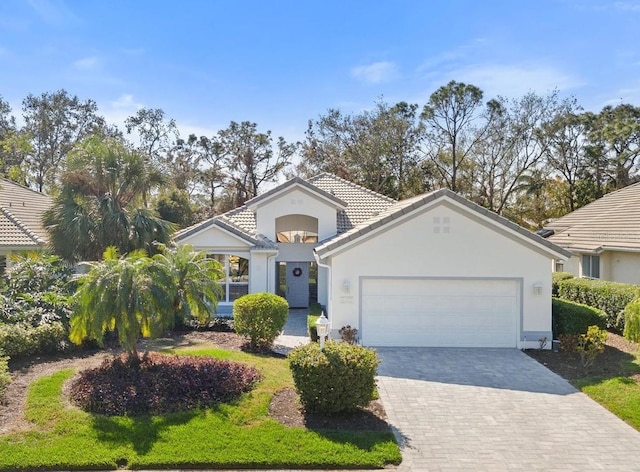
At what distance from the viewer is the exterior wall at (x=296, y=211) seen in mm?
22609

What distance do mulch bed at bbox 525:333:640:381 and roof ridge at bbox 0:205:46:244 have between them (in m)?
20.6

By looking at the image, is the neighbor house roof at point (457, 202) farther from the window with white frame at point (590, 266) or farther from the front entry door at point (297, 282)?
the window with white frame at point (590, 266)

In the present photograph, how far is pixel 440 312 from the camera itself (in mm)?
16078

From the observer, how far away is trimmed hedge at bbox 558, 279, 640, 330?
17.1 meters

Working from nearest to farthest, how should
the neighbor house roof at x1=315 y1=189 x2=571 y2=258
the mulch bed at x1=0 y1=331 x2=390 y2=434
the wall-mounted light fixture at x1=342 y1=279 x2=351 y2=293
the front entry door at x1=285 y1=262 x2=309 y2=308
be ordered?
the mulch bed at x1=0 y1=331 x2=390 y2=434 → the neighbor house roof at x1=315 y1=189 x2=571 y2=258 → the wall-mounted light fixture at x1=342 y1=279 x2=351 y2=293 → the front entry door at x1=285 y1=262 x2=309 y2=308

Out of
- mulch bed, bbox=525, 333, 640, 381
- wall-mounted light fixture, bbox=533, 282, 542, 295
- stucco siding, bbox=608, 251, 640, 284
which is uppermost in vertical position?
stucco siding, bbox=608, 251, 640, 284

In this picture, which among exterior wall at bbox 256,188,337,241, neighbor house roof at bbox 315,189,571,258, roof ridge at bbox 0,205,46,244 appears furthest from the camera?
exterior wall at bbox 256,188,337,241

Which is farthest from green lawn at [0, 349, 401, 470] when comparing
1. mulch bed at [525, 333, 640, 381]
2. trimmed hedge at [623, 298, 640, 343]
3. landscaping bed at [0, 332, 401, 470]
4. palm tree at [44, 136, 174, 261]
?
palm tree at [44, 136, 174, 261]

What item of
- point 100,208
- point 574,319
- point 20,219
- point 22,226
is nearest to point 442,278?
point 574,319

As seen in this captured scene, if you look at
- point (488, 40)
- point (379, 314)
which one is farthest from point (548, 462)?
point (488, 40)

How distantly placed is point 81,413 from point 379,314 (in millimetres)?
9556

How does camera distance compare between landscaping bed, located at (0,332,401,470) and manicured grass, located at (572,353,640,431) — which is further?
manicured grass, located at (572,353,640,431)

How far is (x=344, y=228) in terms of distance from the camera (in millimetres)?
23312

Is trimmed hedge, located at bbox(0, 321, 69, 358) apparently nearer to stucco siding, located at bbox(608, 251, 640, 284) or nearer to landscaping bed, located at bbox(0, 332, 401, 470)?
landscaping bed, located at bbox(0, 332, 401, 470)
